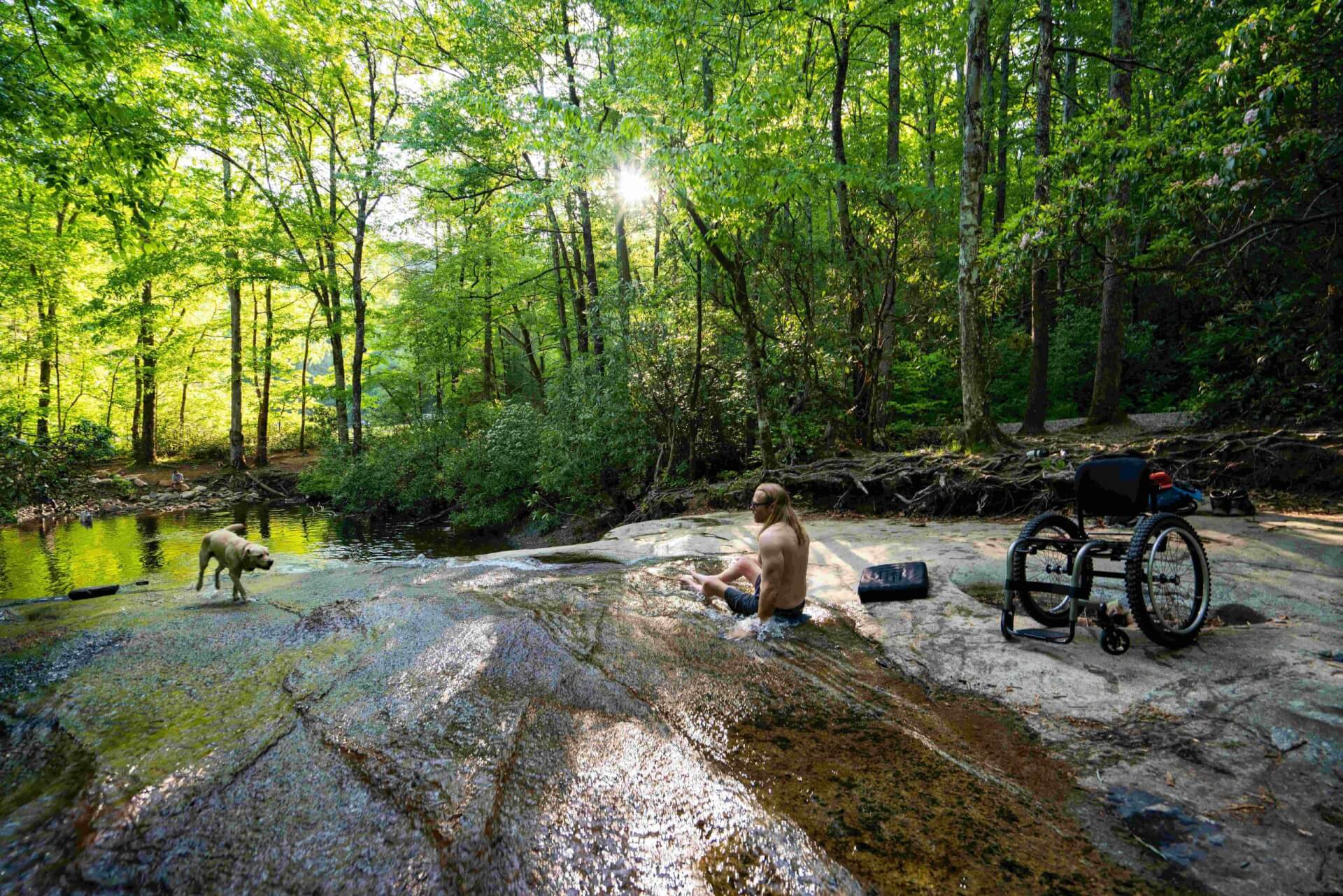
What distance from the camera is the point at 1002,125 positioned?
15812mm

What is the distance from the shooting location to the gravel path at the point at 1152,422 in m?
10.9

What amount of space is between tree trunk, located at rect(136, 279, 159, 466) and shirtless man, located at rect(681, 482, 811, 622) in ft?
83.7

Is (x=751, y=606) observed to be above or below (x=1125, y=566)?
below

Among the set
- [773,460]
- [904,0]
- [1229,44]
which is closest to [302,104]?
[904,0]

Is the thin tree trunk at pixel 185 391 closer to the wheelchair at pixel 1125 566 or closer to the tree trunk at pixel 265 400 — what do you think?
the tree trunk at pixel 265 400

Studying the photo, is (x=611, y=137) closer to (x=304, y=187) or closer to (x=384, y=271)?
(x=304, y=187)

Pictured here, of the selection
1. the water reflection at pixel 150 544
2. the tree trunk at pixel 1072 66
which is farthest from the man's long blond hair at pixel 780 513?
the tree trunk at pixel 1072 66

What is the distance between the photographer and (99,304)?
1616 centimetres

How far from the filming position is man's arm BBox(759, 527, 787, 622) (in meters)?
4.37

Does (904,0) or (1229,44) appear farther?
(904,0)

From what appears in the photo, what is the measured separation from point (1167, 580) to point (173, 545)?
16335 mm

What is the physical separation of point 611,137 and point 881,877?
9111 millimetres

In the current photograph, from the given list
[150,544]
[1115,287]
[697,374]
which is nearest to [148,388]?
[150,544]

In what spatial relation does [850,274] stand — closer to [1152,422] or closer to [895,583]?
[1152,422]
